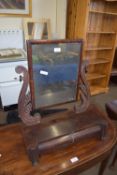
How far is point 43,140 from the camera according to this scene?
33.2 inches

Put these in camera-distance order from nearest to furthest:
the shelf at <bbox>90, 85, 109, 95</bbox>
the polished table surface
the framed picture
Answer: the polished table surface, the framed picture, the shelf at <bbox>90, 85, 109, 95</bbox>

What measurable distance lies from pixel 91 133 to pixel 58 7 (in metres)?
2.25

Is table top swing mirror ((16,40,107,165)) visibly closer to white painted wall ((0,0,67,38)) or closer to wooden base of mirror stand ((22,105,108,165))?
wooden base of mirror stand ((22,105,108,165))

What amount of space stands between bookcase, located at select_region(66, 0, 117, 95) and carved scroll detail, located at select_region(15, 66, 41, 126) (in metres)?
1.70

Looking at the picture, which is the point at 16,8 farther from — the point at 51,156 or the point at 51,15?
the point at 51,156

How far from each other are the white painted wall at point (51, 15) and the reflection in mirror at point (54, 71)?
1.80 m

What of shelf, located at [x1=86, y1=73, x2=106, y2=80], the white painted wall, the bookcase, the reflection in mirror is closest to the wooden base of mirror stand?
the reflection in mirror

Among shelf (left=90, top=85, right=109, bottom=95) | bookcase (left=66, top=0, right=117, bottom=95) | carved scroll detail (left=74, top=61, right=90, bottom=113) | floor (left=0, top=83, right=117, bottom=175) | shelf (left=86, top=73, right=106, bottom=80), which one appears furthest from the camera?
shelf (left=90, top=85, right=109, bottom=95)

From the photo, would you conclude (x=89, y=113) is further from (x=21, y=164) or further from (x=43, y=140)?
(x=21, y=164)

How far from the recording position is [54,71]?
0.92 m

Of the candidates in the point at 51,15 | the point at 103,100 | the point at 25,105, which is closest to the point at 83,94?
the point at 25,105

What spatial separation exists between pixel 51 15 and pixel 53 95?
1992mm

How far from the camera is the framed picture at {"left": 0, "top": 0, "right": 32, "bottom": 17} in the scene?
7.14 feet

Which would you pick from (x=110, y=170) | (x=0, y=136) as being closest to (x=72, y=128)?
(x=0, y=136)
